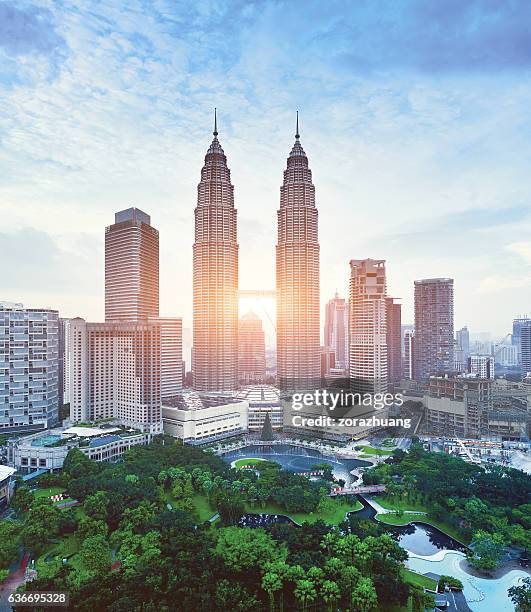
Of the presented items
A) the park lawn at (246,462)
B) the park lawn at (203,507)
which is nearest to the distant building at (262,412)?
the park lawn at (246,462)

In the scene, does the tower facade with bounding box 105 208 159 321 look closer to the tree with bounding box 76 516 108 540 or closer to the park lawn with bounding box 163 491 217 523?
the park lawn with bounding box 163 491 217 523

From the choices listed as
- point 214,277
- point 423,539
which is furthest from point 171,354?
point 423,539

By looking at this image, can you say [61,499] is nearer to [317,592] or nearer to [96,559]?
[96,559]

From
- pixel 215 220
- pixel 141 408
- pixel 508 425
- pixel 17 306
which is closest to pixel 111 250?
pixel 215 220

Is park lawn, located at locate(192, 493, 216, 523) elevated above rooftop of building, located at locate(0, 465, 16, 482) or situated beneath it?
situated beneath

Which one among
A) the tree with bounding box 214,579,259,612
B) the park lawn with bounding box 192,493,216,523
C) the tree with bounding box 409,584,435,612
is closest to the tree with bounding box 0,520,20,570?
the park lawn with bounding box 192,493,216,523

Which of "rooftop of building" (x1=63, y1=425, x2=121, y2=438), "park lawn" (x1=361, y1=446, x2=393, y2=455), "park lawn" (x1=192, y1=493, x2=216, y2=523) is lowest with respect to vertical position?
"park lawn" (x1=361, y1=446, x2=393, y2=455)
